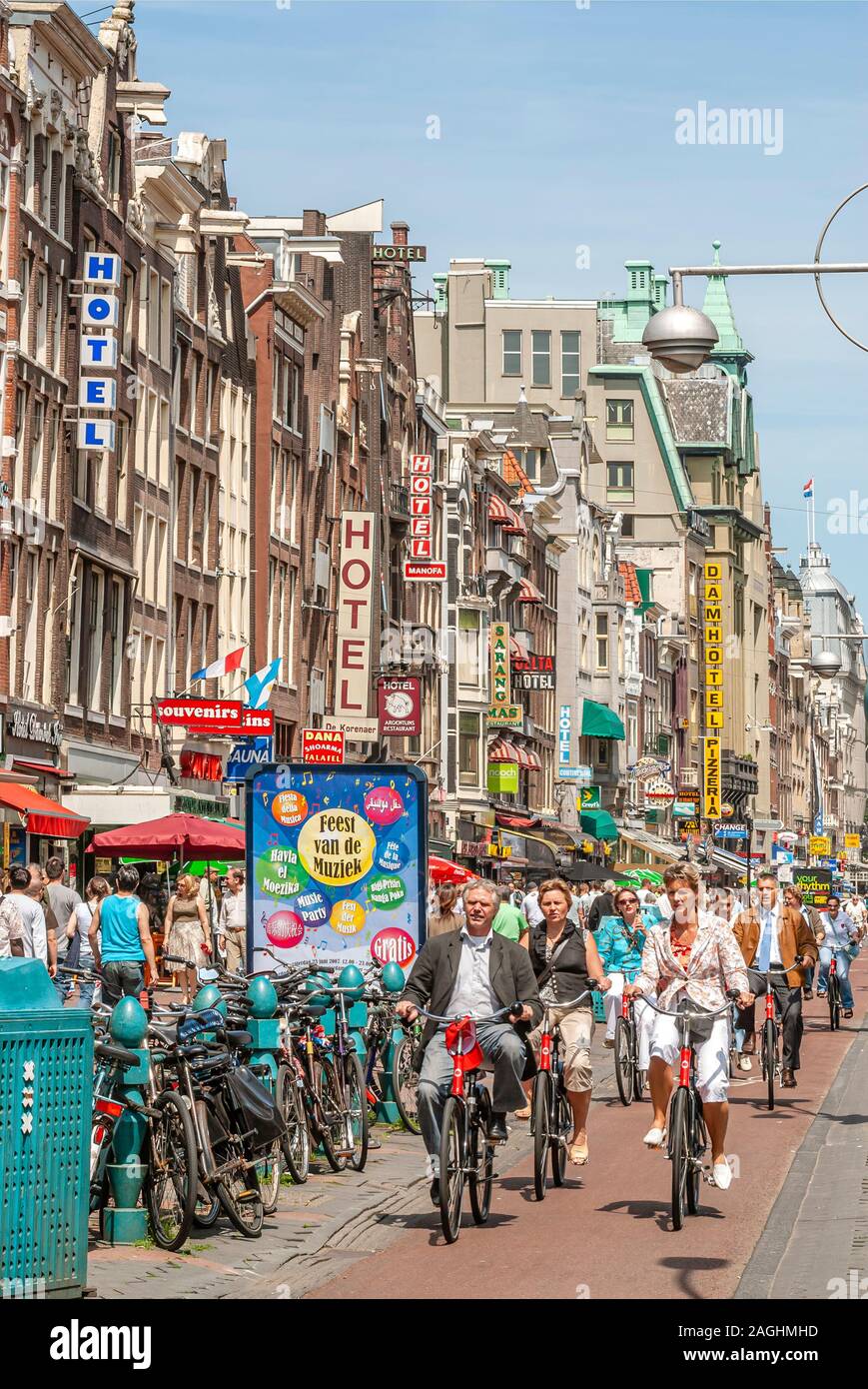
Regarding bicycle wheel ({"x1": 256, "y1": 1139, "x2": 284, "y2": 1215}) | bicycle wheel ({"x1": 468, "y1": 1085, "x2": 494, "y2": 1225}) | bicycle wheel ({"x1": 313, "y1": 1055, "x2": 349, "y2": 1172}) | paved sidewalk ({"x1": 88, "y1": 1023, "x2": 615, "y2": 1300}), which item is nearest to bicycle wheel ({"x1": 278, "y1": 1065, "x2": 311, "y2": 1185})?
paved sidewalk ({"x1": 88, "y1": 1023, "x2": 615, "y2": 1300})

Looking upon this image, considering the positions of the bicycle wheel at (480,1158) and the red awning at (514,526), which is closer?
the bicycle wheel at (480,1158)

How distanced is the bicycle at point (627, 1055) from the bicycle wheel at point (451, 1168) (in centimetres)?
840

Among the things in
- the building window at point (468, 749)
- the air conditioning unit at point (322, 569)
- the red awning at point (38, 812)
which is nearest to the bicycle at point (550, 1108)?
the red awning at point (38, 812)

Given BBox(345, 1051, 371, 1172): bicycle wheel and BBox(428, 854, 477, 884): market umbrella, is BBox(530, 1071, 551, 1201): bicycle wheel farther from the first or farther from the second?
BBox(428, 854, 477, 884): market umbrella

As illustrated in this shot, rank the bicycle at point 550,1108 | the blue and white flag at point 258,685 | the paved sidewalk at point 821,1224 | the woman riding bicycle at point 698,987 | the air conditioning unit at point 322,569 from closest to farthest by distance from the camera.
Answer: the paved sidewalk at point 821,1224, the woman riding bicycle at point 698,987, the bicycle at point 550,1108, the blue and white flag at point 258,685, the air conditioning unit at point 322,569

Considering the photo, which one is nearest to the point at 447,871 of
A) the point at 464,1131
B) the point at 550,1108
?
the point at 550,1108

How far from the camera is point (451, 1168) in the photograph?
1224 cm

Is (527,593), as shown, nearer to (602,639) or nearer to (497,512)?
(497,512)

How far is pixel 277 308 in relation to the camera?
178 feet

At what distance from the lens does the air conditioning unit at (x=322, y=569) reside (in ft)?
186

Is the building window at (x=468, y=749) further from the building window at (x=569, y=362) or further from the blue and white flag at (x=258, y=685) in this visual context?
the building window at (x=569, y=362)

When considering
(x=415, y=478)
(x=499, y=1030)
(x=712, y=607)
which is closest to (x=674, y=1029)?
(x=499, y=1030)

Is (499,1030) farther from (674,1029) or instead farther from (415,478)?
(415,478)

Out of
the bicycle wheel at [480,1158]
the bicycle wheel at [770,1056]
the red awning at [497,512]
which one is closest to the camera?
the bicycle wheel at [480,1158]
